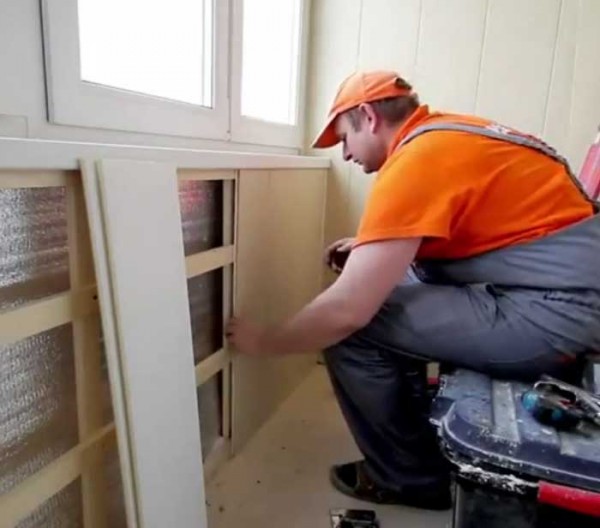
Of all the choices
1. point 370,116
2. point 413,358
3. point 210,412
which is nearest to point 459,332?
point 413,358

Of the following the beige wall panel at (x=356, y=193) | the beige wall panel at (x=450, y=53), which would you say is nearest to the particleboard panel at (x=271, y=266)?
the beige wall panel at (x=356, y=193)

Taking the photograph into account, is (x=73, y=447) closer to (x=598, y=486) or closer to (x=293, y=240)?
(x=598, y=486)

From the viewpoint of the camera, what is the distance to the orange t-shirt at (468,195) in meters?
1.04

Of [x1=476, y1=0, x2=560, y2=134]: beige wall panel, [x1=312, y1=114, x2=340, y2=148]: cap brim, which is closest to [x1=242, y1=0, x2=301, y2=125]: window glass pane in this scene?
[x1=312, y1=114, x2=340, y2=148]: cap brim

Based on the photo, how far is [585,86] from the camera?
67.9 inches

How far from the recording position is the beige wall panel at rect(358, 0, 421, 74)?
→ 184 cm

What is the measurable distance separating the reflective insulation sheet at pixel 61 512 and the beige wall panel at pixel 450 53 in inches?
62.1

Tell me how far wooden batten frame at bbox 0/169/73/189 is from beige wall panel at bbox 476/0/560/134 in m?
1.47

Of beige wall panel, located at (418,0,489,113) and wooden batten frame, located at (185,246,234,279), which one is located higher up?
beige wall panel, located at (418,0,489,113)

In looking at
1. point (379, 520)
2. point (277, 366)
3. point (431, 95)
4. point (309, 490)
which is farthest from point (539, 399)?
point (431, 95)

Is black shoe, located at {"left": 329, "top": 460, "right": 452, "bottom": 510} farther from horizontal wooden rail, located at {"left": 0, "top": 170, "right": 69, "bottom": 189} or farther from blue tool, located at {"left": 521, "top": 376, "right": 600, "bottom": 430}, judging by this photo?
horizontal wooden rail, located at {"left": 0, "top": 170, "right": 69, "bottom": 189}

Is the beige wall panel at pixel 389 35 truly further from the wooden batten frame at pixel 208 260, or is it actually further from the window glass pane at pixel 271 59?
the wooden batten frame at pixel 208 260

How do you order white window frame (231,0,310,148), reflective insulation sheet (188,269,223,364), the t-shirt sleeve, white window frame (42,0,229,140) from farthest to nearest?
white window frame (231,0,310,148) < reflective insulation sheet (188,269,223,364) < the t-shirt sleeve < white window frame (42,0,229,140)

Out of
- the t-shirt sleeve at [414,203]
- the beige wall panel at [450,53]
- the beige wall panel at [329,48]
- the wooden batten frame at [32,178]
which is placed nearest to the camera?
the wooden batten frame at [32,178]
